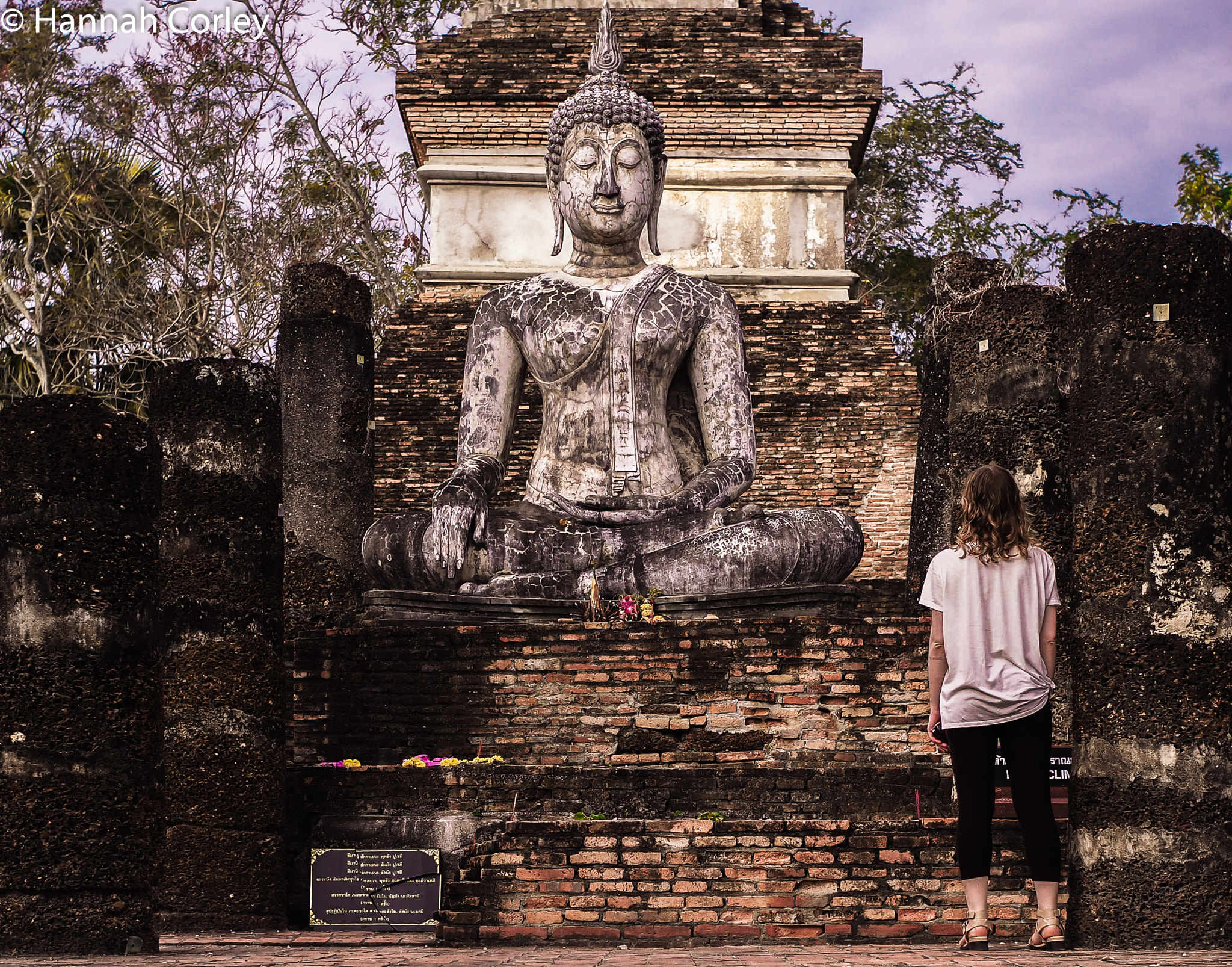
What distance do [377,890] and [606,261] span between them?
496cm

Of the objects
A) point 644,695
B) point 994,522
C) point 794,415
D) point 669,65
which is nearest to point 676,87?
point 669,65

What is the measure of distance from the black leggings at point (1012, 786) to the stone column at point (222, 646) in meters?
3.11

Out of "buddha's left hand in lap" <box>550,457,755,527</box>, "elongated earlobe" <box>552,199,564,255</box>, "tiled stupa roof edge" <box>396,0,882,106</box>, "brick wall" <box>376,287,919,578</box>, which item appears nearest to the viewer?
"buddha's left hand in lap" <box>550,457,755,527</box>

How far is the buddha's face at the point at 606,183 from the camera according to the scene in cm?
1055

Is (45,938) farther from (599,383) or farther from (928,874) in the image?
(599,383)

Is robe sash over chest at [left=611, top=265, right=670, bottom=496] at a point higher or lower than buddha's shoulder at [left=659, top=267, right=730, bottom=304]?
lower

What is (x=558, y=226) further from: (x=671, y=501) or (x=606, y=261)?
(x=671, y=501)

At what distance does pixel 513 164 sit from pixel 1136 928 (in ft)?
38.2

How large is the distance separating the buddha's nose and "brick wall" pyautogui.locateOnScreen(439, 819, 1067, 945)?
4923 mm

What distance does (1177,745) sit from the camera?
573 cm

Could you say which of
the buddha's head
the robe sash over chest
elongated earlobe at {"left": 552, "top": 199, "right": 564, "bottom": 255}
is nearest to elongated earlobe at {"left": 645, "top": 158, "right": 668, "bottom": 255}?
the buddha's head

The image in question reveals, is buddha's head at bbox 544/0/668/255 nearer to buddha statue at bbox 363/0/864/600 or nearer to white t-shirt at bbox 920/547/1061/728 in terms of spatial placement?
buddha statue at bbox 363/0/864/600

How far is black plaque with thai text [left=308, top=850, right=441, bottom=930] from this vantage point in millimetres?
6688

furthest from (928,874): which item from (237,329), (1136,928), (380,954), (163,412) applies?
(237,329)
